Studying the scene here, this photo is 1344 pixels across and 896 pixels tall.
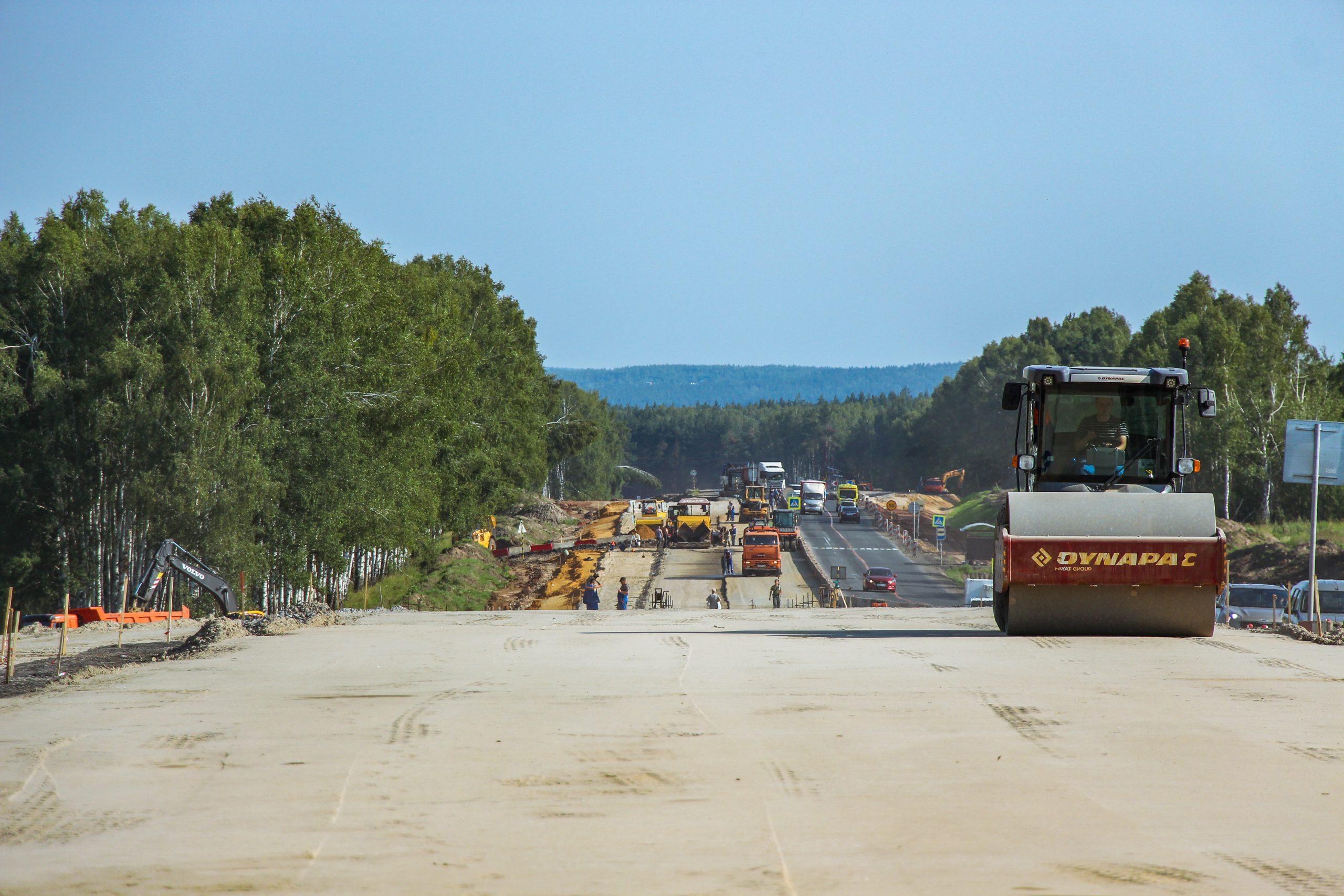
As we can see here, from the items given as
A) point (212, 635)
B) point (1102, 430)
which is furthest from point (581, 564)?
point (1102, 430)

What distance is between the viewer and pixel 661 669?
14.5m

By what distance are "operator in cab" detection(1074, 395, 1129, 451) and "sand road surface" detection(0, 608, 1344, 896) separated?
3224 mm

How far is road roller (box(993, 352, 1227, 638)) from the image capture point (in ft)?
51.0

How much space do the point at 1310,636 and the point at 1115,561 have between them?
563 cm

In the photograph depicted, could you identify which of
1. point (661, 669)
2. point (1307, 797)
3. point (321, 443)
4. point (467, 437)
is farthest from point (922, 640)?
point (467, 437)

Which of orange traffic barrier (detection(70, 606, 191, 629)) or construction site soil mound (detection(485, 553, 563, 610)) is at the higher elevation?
orange traffic barrier (detection(70, 606, 191, 629))

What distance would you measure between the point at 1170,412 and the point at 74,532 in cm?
3299

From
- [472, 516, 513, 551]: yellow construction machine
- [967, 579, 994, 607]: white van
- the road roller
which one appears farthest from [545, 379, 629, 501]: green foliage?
the road roller

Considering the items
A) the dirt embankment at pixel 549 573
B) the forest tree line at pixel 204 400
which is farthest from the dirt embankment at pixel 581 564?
the forest tree line at pixel 204 400

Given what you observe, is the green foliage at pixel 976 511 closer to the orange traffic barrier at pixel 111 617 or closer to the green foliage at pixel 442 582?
the green foliage at pixel 442 582

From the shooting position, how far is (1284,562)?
165 ft

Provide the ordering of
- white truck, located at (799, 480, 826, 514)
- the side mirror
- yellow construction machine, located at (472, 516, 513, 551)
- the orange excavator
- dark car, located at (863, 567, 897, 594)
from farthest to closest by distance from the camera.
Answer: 1. the orange excavator
2. white truck, located at (799, 480, 826, 514)
3. yellow construction machine, located at (472, 516, 513, 551)
4. dark car, located at (863, 567, 897, 594)
5. the side mirror

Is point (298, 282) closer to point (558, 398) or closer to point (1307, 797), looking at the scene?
point (1307, 797)

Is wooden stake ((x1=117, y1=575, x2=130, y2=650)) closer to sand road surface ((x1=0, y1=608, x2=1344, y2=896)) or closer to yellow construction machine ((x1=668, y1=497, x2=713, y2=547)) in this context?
sand road surface ((x1=0, y1=608, x2=1344, y2=896))
